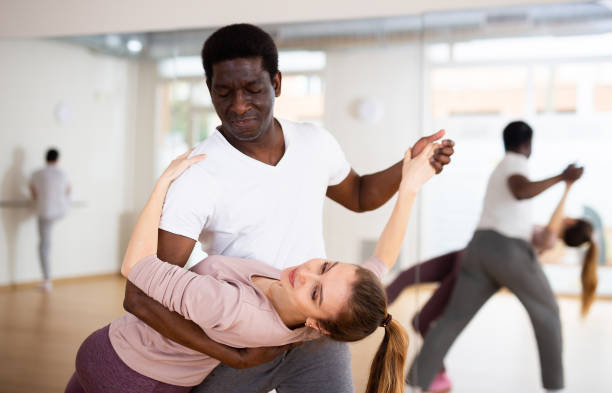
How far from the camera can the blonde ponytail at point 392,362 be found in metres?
1.60

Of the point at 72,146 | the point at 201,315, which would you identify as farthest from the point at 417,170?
the point at 72,146

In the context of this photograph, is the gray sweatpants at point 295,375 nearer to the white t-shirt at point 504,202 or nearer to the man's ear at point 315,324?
the man's ear at point 315,324

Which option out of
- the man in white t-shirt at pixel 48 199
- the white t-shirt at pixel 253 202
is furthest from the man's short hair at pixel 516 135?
the man in white t-shirt at pixel 48 199

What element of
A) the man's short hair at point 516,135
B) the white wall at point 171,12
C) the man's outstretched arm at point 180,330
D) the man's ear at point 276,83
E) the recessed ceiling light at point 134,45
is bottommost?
the man's outstretched arm at point 180,330

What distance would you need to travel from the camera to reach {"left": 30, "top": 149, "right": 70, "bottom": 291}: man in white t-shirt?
124 inches

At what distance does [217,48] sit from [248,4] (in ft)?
3.59

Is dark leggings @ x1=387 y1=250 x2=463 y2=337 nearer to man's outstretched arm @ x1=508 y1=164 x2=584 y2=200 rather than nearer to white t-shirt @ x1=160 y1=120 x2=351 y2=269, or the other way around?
man's outstretched arm @ x1=508 y1=164 x2=584 y2=200

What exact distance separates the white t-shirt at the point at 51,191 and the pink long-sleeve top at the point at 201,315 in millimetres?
1679

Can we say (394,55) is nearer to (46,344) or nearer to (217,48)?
(217,48)

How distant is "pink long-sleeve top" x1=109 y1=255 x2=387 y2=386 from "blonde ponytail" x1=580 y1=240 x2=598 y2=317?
3.71 feet

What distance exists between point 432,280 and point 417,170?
40.7 inches

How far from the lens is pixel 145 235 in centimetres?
152

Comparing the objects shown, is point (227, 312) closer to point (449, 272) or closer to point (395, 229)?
point (395, 229)

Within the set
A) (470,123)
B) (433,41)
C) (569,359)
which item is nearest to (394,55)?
(433,41)
